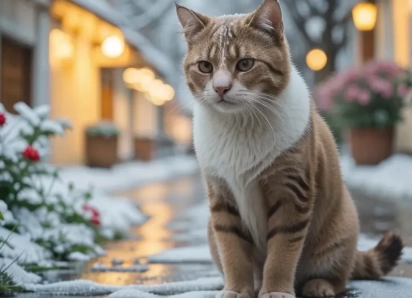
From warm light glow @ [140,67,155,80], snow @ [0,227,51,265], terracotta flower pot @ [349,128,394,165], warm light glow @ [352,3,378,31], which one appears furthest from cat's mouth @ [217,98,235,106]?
warm light glow @ [140,67,155,80]

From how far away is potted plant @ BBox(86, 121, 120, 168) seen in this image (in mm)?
15594

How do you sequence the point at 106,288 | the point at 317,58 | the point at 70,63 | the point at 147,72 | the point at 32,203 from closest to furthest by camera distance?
the point at 106,288
the point at 32,203
the point at 70,63
the point at 147,72
the point at 317,58

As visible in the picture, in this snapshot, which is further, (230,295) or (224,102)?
(230,295)

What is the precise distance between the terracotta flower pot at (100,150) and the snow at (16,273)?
1239 cm

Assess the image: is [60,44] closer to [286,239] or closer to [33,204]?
[33,204]

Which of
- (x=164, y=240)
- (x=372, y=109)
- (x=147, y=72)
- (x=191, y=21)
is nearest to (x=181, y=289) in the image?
(x=191, y=21)

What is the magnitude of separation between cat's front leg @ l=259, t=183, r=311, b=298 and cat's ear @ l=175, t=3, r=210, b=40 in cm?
83

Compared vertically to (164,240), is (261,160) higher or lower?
higher

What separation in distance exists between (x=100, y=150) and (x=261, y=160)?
13221 millimetres

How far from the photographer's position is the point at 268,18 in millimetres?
2746

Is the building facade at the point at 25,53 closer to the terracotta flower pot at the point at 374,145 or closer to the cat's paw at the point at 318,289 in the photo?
the terracotta flower pot at the point at 374,145

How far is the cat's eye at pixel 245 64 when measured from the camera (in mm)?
2654

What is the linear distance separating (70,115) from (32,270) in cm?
1167

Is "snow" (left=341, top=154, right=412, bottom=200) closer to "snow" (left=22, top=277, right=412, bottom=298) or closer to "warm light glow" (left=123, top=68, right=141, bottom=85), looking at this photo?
"snow" (left=22, top=277, right=412, bottom=298)
